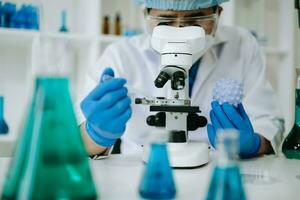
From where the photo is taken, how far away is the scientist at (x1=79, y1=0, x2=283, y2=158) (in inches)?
30.9

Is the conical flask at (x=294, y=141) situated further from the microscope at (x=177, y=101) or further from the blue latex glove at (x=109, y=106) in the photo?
the blue latex glove at (x=109, y=106)

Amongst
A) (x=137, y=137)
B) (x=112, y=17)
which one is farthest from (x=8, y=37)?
(x=137, y=137)

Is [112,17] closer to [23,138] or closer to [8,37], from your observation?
[8,37]

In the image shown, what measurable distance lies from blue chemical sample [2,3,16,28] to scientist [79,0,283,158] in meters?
0.82

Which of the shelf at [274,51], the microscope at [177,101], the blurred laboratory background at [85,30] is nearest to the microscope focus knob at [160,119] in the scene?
the microscope at [177,101]

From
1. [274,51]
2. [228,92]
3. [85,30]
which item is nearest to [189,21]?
[228,92]

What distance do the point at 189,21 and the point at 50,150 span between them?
0.64 metres

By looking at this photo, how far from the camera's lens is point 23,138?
0.45m

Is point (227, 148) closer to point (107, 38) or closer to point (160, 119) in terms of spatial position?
point (160, 119)

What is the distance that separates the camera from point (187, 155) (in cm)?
74

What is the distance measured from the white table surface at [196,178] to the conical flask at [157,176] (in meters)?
0.04

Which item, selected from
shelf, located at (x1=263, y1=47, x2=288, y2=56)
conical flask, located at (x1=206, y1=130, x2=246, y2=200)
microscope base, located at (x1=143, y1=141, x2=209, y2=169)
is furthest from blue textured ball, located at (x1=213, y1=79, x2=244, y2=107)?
shelf, located at (x1=263, y1=47, x2=288, y2=56)

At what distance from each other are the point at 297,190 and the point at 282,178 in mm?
87

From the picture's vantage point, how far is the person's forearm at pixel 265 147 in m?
0.97
